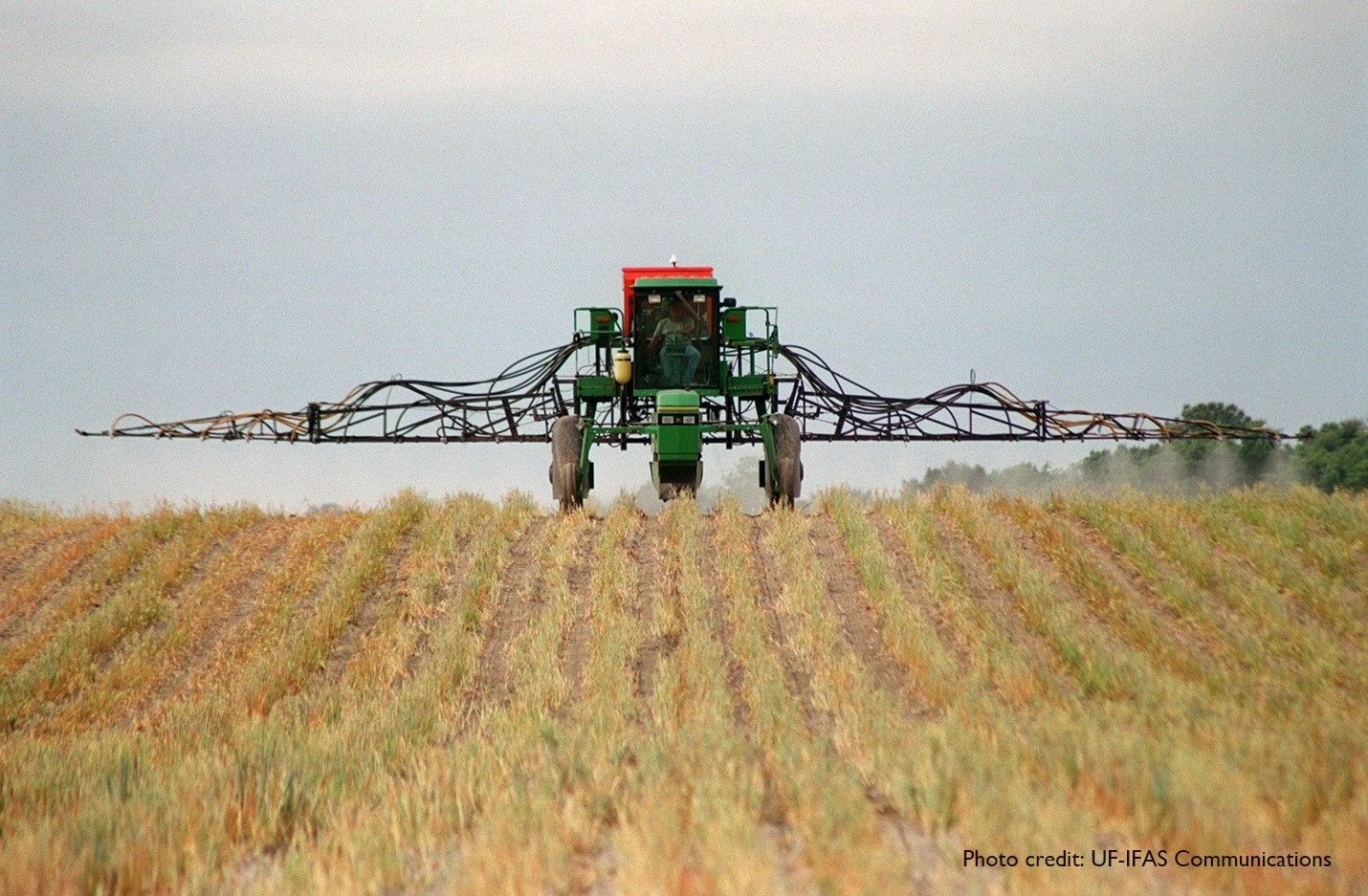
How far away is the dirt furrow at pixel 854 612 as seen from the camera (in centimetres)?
1123

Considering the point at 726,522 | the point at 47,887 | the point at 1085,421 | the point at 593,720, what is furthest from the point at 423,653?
the point at 1085,421

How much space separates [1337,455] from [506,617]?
79.0 feet

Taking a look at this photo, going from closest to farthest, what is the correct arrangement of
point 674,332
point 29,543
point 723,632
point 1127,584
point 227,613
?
1. point 723,632
2. point 1127,584
3. point 227,613
4. point 29,543
5. point 674,332

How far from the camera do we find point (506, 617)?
13.5 meters

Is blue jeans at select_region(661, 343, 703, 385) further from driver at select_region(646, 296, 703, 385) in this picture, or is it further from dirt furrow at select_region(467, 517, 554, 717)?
dirt furrow at select_region(467, 517, 554, 717)

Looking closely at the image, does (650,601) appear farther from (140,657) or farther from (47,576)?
(47,576)

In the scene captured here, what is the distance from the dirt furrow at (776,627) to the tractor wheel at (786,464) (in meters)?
0.96

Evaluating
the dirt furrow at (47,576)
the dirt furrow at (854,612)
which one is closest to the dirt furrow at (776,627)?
the dirt furrow at (854,612)

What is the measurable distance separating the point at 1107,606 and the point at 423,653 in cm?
650

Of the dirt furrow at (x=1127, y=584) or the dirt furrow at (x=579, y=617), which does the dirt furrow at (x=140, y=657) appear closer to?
the dirt furrow at (x=579, y=617)

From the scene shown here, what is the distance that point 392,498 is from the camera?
17.6 meters

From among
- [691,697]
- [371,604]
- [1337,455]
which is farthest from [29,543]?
[1337,455]

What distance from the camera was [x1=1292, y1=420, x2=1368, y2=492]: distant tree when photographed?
3011cm

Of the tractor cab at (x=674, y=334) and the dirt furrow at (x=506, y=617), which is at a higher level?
the tractor cab at (x=674, y=334)
